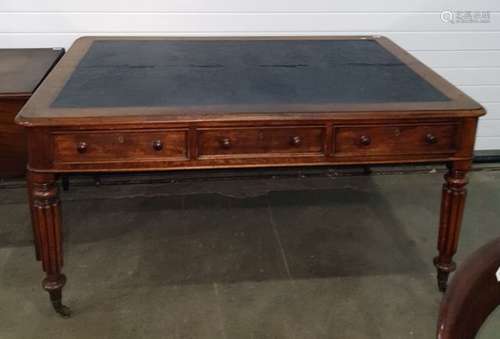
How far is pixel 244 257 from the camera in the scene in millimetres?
2676

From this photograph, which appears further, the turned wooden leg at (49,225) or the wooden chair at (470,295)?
the turned wooden leg at (49,225)

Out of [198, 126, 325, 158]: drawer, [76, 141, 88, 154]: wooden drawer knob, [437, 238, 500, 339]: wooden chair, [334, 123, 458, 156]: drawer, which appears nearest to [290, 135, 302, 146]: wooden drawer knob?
[198, 126, 325, 158]: drawer

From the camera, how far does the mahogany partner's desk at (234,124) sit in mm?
1992

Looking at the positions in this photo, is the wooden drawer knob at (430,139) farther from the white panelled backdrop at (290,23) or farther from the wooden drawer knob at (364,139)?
the white panelled backdrop at (290,23)

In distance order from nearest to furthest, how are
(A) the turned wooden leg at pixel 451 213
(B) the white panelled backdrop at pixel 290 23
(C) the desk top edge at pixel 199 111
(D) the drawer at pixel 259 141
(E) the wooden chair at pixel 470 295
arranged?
(E) the wooden chair at pixel 470 295 → (C) the desk top edge at pixel 199 111 → (D) the drawer at pixel 259 141 → (A) the turned wooden leg at pixel 451 213 → (B) the white panelled backdrop at pixel 290 23

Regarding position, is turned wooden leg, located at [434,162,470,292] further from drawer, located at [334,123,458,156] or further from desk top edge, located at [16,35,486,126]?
desk top edge, located at [16,35,486,126]

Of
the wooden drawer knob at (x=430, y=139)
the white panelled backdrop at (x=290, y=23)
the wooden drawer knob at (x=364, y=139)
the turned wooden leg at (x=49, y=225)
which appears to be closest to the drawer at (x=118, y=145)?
the turned wooden leg at (x=49, y=225)

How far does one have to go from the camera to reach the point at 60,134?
197 cm

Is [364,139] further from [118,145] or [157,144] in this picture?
[118,145]

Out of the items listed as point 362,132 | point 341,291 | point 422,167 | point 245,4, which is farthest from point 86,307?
point 422,167

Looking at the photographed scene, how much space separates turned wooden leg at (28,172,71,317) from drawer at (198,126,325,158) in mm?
513

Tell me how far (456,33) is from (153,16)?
61.8 inches

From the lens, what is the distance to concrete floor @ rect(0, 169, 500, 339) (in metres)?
2.28

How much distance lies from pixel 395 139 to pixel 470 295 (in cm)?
125
